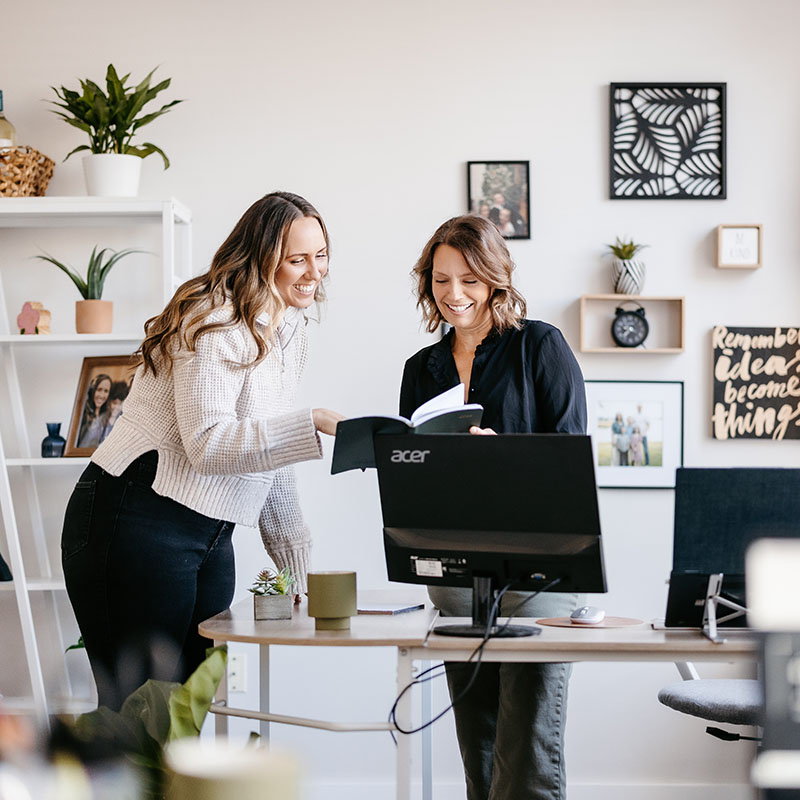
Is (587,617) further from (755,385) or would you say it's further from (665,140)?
(665,140)

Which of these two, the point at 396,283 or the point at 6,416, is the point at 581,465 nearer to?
the point at 396,283

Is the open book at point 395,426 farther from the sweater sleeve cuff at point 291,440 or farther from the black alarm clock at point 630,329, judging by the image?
the black alarm clock at point 630,329

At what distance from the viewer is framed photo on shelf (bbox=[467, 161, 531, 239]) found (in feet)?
10.5

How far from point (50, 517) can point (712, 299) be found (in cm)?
224

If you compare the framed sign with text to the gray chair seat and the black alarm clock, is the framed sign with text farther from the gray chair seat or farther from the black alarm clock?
the gray chair seat

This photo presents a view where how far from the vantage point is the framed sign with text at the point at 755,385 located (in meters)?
3.19

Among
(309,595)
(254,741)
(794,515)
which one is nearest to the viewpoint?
(254,741)

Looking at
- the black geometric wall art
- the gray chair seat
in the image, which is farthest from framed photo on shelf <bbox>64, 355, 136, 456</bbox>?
the gray chair seat

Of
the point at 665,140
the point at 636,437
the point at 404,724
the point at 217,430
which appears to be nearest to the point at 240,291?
the point at 217,430

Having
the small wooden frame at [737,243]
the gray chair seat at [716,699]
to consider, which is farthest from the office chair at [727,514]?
the small wooden frame at [737,243]

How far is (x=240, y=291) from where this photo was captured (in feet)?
6.75

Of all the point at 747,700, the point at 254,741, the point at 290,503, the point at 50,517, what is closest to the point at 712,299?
the point at 747,700

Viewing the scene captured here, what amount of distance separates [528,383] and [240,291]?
2.13ft

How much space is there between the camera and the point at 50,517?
10.6 feet
